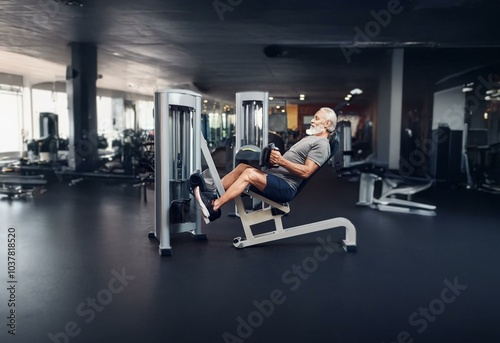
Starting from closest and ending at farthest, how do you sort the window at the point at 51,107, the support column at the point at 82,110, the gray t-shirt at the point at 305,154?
1. the gray t-shirt at the point at 305,154
2. the support column at the point at 82,110
3. the window at the point at 51,107

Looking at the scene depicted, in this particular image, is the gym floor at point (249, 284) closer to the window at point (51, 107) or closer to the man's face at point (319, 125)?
the man's face at point (319, 125)

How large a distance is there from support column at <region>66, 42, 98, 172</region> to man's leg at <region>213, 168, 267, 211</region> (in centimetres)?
552

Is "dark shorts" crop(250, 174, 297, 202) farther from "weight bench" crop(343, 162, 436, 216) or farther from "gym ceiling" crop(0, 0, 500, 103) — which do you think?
"gym ceiling" crop(0, 0, 500, 103)

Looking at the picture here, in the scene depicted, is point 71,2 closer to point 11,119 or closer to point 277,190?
point 277,190

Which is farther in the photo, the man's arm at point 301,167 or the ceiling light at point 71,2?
the ceiling light at point 71,2

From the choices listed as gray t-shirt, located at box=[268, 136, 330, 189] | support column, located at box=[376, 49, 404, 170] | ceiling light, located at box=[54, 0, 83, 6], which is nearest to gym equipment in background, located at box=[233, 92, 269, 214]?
gray t-shirt, located at box=[268, 136, 330, 189]

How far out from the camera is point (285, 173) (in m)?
3.13

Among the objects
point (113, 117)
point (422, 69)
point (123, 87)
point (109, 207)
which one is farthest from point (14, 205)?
point (422, 69)

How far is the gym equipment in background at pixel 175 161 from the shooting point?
2908 millimetres

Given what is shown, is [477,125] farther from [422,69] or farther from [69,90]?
[69,90]

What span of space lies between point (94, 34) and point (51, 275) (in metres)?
4.81

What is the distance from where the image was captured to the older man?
9.50 ft

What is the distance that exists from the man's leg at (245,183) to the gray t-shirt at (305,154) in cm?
22

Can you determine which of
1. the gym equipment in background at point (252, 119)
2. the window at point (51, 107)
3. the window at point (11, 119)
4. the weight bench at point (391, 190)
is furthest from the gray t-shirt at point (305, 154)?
the window at point (51, 107)
